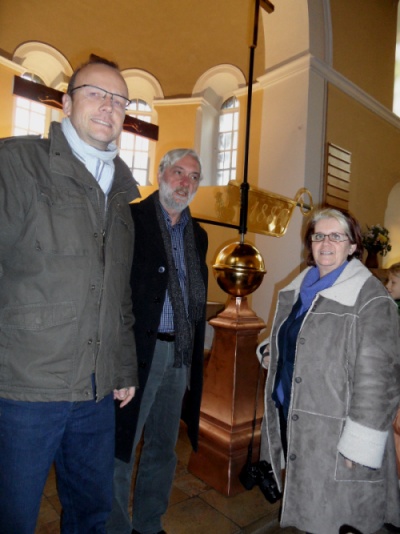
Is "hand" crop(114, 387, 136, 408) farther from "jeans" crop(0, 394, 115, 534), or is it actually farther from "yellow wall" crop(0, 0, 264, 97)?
"yellow wall" crop(0, 0, 264, 97)

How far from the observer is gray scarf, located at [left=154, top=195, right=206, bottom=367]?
169 cm

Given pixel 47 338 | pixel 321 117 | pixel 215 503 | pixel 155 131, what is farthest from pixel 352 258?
pixel 155 131

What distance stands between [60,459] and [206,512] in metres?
1.10

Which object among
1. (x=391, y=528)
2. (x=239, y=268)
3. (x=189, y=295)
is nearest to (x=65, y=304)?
(x=189, y=295)

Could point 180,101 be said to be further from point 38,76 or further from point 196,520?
point 196,520

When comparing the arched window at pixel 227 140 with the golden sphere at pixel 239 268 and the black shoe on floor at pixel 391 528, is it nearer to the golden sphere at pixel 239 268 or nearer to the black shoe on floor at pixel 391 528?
the golden sphere at pixel 239 268

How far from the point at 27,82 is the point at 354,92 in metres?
4.86

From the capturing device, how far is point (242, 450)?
2252 mm

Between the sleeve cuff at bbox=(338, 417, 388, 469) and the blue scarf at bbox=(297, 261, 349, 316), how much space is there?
513 mm

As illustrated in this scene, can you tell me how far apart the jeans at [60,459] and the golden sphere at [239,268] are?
106 centimetres

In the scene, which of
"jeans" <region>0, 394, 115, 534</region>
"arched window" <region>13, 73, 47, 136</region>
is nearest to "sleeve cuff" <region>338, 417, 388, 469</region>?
"jeans" <region>0, 394, 115, 534</region>

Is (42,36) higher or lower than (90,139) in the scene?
higher

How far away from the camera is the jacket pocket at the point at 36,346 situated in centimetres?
104

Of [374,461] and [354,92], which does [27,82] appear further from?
[374,461]
